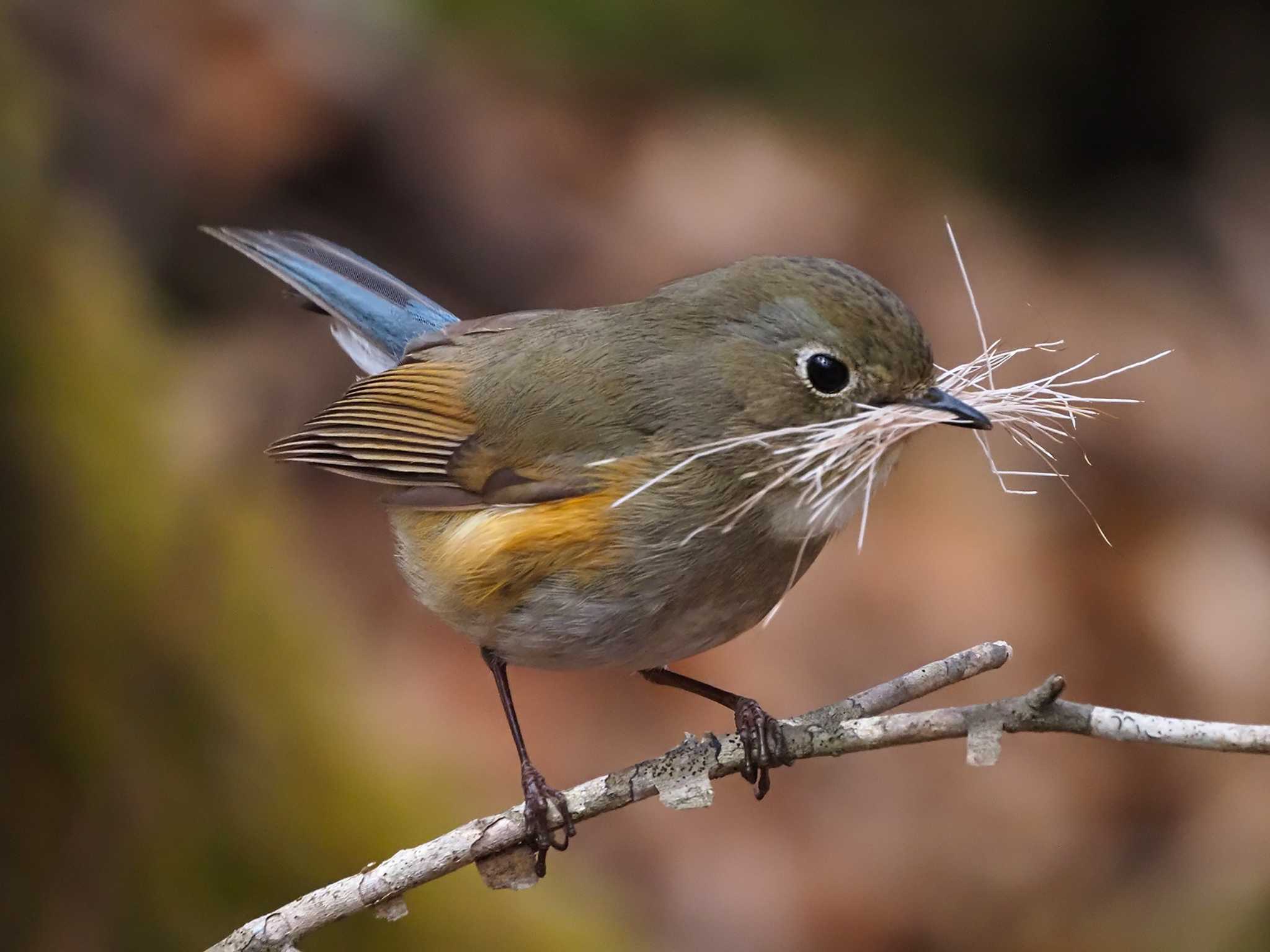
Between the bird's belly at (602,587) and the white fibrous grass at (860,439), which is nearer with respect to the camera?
the white fibrous grass at (860,439)

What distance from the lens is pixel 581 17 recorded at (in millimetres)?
5812

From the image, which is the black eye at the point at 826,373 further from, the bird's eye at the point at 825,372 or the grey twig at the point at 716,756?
Answer: the grey twig at the point at 716,756

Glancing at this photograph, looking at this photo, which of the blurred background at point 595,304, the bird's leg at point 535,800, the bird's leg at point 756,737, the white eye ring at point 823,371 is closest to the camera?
the white eye ring at point 823,371

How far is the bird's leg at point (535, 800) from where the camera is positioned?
237 centimetres

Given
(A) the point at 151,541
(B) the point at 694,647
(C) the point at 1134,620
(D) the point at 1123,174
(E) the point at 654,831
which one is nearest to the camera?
(B) the point at 694,647

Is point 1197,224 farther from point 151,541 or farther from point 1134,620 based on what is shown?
point 151,541

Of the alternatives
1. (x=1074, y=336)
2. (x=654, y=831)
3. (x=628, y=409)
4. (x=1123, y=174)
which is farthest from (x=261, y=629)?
(x=1123, y=174)

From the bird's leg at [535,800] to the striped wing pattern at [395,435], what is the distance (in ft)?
1.22

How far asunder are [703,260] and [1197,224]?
252cm

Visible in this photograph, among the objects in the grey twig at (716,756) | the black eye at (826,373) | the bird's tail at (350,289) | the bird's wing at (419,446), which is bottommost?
the grey twig at (716,756)

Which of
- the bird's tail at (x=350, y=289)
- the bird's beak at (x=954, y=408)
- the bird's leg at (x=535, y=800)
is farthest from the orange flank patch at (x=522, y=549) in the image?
the bird's tail at (x=350, y=289)

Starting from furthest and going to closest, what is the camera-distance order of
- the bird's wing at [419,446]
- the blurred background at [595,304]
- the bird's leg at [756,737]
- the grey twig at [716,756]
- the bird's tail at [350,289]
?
1. the blurred background at [595,304]
2. the bird's tail at [350,289]
3. the bird's wing at [419,446]
4. the bird's leg at [756,737]
5. the grey twig at [716,756]

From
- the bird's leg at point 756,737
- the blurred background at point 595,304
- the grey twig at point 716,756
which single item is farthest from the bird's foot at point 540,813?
the blurred background at point 595,304

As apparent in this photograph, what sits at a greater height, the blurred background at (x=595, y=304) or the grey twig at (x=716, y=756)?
the blurred background at (x=595, y=304)
